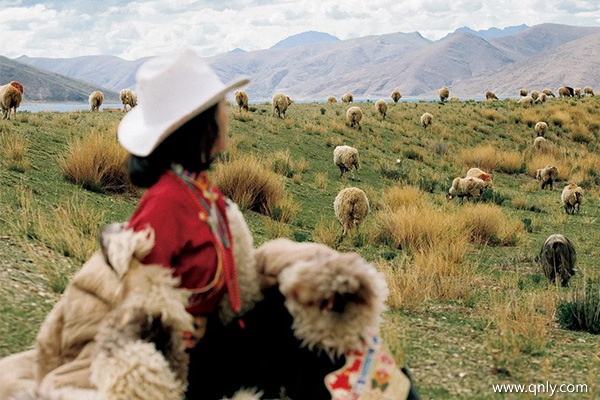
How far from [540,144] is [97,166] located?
22.5 meters

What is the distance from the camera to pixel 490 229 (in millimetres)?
12680

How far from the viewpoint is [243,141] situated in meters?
17.9

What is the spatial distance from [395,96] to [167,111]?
3970cm

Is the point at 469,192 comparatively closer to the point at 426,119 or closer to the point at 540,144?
the point at 426,119

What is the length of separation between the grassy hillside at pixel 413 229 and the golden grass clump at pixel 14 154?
28mm

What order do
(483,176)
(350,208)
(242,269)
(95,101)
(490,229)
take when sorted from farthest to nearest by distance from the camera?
(95,101), (483,176), (490,229), (350,208), (242,269)

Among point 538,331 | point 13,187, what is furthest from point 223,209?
point 13,187

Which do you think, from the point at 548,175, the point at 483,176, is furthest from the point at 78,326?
the point at 548,175

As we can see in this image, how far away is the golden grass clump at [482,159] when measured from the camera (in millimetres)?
23406

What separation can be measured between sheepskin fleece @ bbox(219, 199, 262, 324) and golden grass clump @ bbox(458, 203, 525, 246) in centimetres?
989

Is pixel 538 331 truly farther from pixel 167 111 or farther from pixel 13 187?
pixel 13 187

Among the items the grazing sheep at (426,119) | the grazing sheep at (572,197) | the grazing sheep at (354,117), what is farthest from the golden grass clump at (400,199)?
the grazing sheep at (426,119)

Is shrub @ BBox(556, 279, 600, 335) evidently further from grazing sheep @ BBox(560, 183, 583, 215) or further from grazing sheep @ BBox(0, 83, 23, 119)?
grazing sheep @ BBox(0, 83, 23, 119)

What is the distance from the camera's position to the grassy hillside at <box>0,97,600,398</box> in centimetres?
496
